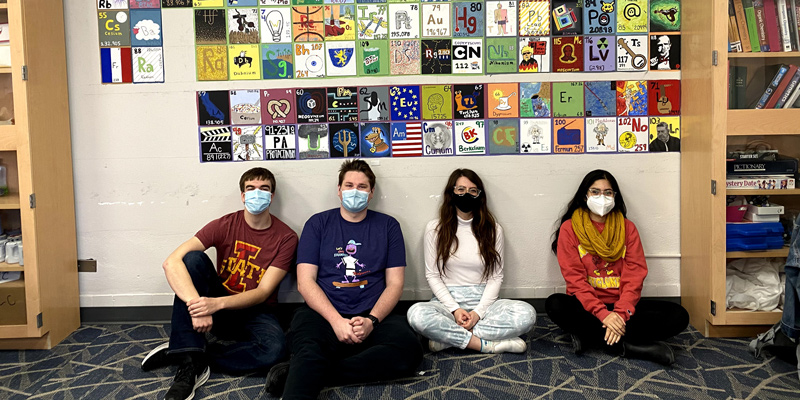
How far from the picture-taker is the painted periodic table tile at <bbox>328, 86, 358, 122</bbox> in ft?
11.2

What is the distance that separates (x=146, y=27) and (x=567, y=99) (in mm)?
2481

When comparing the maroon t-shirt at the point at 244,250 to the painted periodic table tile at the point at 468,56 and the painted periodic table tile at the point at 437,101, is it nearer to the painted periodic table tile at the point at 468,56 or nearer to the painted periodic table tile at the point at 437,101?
the painted periodic table tile at the point at 437,101

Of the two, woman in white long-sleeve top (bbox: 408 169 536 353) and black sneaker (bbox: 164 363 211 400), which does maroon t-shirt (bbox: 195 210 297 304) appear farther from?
woman in white long-sleeve top (bbox: 408 169 536 353)

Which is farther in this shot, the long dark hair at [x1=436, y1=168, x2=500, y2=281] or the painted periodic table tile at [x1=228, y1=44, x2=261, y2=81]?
the painted periodic table tile at [x1=228, y1=44, x2=261, y2=81]

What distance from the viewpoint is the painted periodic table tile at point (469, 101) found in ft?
11.2

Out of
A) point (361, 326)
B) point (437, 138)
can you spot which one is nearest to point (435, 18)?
point (437, 138)

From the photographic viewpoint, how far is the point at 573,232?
10.5 feet

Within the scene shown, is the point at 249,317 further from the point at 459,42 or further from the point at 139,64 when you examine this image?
the point at 459,42

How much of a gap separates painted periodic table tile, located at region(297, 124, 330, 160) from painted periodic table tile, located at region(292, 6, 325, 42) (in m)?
0.51

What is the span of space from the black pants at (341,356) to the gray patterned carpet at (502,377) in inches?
2.8

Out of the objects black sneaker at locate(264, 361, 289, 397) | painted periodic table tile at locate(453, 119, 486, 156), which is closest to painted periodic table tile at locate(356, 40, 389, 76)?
painted periodic table tile at locate(453, 119, 486, 156)

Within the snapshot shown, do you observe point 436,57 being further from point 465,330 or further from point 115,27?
point 115,27

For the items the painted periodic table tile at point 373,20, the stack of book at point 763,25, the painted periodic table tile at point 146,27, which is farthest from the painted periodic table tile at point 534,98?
the painted periodic table tile at point 146,27

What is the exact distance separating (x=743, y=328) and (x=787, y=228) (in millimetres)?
603
